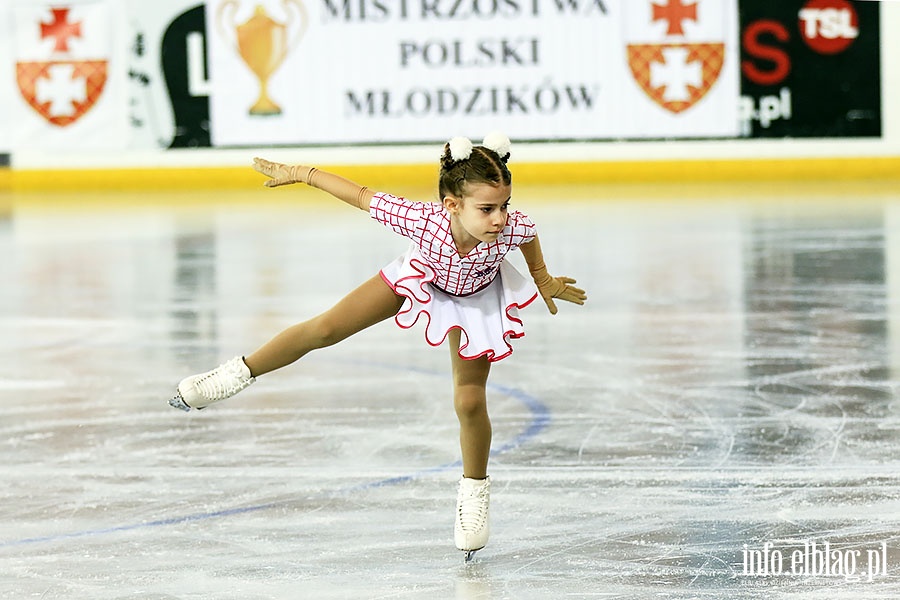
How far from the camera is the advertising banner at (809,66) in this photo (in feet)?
47.5

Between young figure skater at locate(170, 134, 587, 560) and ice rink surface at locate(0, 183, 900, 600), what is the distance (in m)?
0.33

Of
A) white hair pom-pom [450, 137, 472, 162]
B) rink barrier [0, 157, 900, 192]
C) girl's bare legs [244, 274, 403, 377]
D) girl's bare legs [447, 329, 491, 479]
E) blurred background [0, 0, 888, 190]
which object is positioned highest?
blurred background [0, 0, 888, 190]

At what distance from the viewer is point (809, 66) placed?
1451cm

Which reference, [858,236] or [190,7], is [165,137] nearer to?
[190,7]

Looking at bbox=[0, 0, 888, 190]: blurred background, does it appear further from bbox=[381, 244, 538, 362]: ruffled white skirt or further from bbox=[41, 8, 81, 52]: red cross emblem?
bbox=[381, 244, 538, 362]: ruffled white skirt

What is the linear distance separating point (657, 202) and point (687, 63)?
7.70ft

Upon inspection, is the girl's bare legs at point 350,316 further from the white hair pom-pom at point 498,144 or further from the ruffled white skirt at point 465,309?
the white hair pom-pom at point 498,144

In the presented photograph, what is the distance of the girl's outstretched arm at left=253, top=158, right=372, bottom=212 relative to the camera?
3.49m

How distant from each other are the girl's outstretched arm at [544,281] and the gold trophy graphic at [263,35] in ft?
39.3

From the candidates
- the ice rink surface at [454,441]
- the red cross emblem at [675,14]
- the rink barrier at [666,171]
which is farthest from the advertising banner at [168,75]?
the ice rink surface at [454,441]

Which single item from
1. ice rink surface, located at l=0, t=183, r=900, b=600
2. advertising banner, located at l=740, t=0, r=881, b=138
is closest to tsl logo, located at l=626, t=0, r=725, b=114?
advertising banner, located at l=740, t=0, r=881, b=138

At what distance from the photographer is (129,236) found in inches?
428

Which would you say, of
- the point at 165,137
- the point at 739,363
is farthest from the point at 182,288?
the point at 165,137

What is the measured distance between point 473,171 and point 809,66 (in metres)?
12.0
